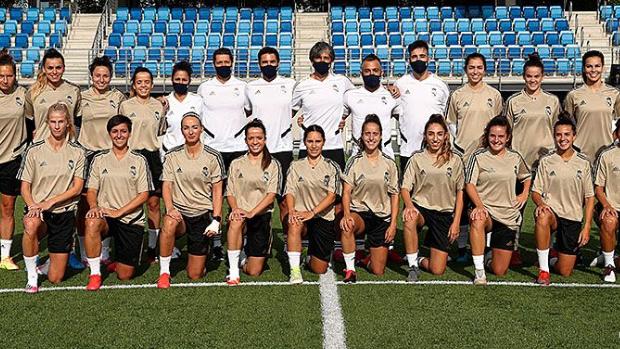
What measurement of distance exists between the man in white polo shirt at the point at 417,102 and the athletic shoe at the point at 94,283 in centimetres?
263

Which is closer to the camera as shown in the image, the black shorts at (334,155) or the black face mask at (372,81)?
the black face mask at (372,81)

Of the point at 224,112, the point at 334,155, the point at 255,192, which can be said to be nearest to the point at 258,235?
the point at 255,192

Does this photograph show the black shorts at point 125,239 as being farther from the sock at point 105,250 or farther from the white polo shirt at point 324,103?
the white polo shirt at point 324,103

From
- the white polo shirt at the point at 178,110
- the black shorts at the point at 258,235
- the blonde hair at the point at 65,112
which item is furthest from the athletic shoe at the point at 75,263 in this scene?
the black shorts at the point at 258,235

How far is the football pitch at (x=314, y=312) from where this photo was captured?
4430 millimetres

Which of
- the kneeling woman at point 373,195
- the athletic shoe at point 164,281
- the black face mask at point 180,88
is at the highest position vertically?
the black face mask at point 180,88

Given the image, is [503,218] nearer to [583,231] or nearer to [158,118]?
[583,231]

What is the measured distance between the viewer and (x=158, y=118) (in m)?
6.38

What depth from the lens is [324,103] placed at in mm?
6504

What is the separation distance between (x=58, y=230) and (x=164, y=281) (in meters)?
0.91

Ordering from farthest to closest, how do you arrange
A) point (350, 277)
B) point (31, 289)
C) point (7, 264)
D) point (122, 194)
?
point (7, 264) < point (122, 194) < point (350, 277) < point (31, 289)

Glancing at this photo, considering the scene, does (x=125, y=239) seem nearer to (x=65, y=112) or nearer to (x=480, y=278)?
(x=65, y=112)

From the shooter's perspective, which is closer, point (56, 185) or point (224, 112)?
point (56, 185)

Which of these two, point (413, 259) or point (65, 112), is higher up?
point (65, 112)
